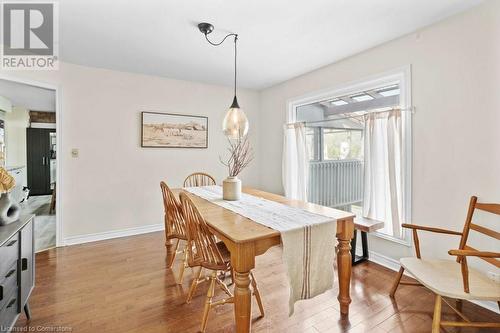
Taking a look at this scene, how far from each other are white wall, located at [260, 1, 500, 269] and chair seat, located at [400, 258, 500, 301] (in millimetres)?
438

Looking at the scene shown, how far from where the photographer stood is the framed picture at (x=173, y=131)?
3617 millimetres

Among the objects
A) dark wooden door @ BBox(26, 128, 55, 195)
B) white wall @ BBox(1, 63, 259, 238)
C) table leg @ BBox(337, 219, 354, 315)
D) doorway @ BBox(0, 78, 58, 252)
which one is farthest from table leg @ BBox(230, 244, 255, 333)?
dark wooden door @ BBox(26, 128, 55, 195)

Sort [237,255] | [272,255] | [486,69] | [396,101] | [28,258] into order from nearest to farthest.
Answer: [237,255], [28,258], [486,69], [396,101], [272,255]

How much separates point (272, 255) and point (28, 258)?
87.7 inches

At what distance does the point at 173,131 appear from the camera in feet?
12.5

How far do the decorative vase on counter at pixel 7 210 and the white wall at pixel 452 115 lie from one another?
3251 millimetres

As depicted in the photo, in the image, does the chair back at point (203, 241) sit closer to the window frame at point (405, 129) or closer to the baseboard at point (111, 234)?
the window frame at point (405, 129)

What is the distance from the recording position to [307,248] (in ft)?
4.87

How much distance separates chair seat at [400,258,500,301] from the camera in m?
1.43

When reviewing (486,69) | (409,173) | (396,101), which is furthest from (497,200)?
(396,101)

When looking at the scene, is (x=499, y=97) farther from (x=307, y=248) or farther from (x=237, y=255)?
(x=237, y=255)

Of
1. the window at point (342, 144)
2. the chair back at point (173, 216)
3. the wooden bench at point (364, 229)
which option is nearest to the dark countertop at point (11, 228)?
the chair back at point (173, 216)

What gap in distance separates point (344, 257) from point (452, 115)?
1563 millimetres

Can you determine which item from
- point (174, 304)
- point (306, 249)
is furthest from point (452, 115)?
point (174, 304)
